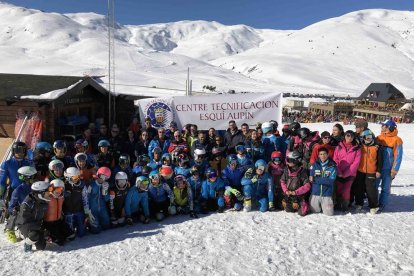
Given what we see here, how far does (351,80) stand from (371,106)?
8196 cm

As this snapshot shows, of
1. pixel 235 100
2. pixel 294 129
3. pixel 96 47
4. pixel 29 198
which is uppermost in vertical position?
pixel 96 47

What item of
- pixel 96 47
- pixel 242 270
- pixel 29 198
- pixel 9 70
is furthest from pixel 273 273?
pixel 96 47

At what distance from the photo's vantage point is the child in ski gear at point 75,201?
6.32 meters

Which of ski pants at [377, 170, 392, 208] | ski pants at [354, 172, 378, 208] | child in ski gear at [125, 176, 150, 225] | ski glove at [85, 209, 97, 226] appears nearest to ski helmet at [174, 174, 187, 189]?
child in ski gear at [125, 176, 150, 225]

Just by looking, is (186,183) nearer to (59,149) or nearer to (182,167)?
(182,167)

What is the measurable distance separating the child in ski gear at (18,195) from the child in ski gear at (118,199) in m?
1.36

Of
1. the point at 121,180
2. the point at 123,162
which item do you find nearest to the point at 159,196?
the point at 121,180

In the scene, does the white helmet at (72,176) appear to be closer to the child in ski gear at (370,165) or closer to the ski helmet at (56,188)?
the ski helmet at (56,188)

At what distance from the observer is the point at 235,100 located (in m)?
10.4

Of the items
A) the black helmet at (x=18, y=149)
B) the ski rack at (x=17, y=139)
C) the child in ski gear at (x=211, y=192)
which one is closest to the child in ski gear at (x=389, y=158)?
the child in ski gear at (x=211, y=192)

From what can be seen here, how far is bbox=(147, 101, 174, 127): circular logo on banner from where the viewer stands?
10625 mm

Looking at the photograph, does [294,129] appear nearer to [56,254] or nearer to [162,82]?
[56,254]

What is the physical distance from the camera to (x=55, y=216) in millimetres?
6082

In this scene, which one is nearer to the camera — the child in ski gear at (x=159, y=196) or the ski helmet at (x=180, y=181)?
the child in ski gear at (x=159, y=196)
